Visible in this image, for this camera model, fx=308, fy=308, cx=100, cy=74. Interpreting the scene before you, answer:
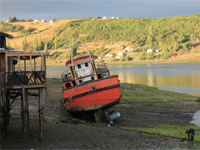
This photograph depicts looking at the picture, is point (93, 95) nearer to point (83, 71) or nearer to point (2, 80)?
point (83, 71)

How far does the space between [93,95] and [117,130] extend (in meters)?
4.81

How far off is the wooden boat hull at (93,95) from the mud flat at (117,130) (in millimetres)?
1596

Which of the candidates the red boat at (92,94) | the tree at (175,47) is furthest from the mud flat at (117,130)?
the tree at (175,47)

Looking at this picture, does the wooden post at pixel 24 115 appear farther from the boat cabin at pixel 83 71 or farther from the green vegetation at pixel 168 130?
the boat cabin at pixel 83 71

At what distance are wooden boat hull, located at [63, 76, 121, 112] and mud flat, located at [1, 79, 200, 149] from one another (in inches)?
62.8

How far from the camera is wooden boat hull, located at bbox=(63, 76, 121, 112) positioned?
94.3 feet

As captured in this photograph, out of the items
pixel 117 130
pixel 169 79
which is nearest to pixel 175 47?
pixel 169 79

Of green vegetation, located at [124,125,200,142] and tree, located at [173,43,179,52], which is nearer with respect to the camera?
green vegetation, located at [124,125,200,142]

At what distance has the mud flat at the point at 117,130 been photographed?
20.5 meters

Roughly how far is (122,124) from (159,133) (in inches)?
174

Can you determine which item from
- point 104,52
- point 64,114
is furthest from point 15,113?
point 104,52

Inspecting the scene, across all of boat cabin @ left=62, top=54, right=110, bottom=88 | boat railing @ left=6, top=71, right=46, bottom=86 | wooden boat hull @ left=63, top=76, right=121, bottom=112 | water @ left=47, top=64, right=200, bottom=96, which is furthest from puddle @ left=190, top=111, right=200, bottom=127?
water @ left=47, top=64, right=200, bottom=96

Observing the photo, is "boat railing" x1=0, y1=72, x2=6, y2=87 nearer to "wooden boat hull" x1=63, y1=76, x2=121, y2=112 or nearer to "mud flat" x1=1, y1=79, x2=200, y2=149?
"mud flat" x1=1, y1=79, x2=200, y2=149

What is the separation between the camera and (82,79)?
30984mm
